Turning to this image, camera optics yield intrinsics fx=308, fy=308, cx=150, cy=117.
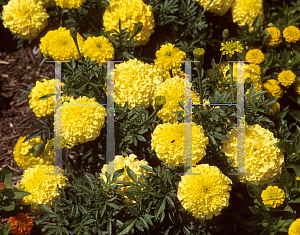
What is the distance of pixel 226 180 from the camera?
194 cm

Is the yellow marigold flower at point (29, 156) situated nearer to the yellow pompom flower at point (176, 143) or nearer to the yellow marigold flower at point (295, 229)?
the yellow pompom flower at point (176, 143)

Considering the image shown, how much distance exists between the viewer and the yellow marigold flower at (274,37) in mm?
2838

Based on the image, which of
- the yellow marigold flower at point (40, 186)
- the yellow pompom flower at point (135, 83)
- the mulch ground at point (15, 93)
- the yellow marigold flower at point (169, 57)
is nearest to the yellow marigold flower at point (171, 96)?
the yellow pompom flower at point (135, 83)

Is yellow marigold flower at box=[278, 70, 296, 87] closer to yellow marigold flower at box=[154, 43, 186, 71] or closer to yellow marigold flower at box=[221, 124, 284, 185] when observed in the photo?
yellow marigold flower at box=[221, 124, 284, 185]

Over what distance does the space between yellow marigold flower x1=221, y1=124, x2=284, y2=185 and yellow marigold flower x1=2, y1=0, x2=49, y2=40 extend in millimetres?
1873

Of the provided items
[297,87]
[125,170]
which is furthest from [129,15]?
[297,87]

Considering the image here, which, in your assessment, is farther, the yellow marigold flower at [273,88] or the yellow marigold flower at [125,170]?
the yellow marigold flower at [273,88]

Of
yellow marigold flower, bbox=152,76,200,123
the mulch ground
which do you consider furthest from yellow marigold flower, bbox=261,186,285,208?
the mulch ground

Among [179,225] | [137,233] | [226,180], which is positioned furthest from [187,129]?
[137,233]

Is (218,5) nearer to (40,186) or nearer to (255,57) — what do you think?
(255,57)

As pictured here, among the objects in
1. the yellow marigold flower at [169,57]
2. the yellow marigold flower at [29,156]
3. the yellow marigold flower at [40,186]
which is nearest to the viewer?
the yellow marigold flower at [40,186]

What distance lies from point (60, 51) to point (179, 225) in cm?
157

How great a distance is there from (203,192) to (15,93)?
2.22 m

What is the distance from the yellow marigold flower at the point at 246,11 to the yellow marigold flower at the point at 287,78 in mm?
563
